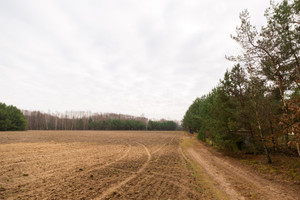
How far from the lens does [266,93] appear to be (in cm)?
1130

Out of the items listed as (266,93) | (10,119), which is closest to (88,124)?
(10,119)

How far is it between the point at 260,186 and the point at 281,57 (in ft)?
24.4

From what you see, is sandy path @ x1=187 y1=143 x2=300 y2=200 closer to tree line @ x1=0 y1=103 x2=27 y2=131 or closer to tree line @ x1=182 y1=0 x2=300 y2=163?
tree line @ x1=182 y1=0 x2=300 y2=163

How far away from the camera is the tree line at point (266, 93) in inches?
320

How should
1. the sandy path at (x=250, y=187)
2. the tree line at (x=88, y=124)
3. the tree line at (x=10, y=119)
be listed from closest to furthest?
the sandy path at (x=250, y=187) < the tree line at (x=10, y=119) < the tree line at (x=88, y=124)

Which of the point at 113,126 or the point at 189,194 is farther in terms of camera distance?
the point at 113,126

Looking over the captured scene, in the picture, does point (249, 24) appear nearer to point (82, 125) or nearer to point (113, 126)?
point (113, 126)

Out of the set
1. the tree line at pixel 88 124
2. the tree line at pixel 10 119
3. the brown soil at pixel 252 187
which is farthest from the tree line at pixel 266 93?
the tree line at pixel 88 124

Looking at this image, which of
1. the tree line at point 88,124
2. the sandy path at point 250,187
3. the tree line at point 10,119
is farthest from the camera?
the tree line at point 88,124

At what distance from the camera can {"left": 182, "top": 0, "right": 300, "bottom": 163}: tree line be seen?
8125 mm

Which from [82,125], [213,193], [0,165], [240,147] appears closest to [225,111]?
[240,147]

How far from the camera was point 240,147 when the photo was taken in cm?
1529

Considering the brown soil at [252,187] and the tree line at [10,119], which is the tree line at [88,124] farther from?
the brown soil at [252,187]

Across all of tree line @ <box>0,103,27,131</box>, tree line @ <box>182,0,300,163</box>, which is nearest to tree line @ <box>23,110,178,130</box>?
tree line @ <box>0,103,27,131</box>
